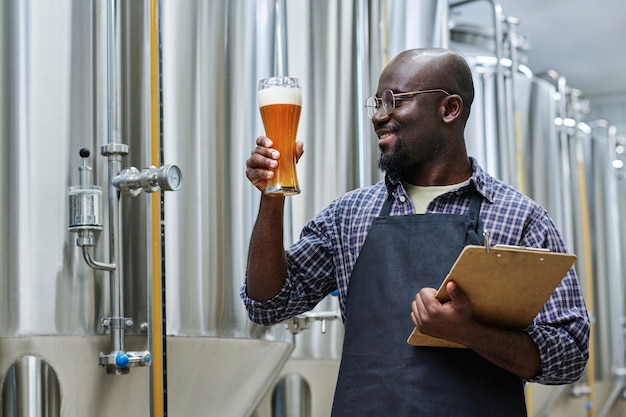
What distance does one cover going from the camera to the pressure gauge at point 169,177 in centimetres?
226

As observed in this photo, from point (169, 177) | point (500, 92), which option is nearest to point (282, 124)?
point (169, 177)

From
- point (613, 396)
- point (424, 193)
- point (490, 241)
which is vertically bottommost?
point (613, 396)

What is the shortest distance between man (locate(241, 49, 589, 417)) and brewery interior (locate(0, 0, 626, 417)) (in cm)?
35

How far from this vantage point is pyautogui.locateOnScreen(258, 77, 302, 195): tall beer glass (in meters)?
1.93

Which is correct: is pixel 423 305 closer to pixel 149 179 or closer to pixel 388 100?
pixel 388 100

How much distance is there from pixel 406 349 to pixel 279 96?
0.61m

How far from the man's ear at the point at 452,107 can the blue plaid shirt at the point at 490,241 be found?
0.42ft

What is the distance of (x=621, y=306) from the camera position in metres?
7.20

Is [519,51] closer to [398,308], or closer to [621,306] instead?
[621,306]

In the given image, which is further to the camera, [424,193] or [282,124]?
[424,193]

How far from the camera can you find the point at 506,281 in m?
1.82

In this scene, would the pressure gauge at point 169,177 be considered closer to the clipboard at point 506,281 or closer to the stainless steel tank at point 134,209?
the stainless steel tank at point 134,209

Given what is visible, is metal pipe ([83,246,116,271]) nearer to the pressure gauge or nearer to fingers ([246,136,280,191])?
the pressure gauge

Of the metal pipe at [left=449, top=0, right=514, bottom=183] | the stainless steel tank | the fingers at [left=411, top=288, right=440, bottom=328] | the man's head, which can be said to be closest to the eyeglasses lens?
the man's head
